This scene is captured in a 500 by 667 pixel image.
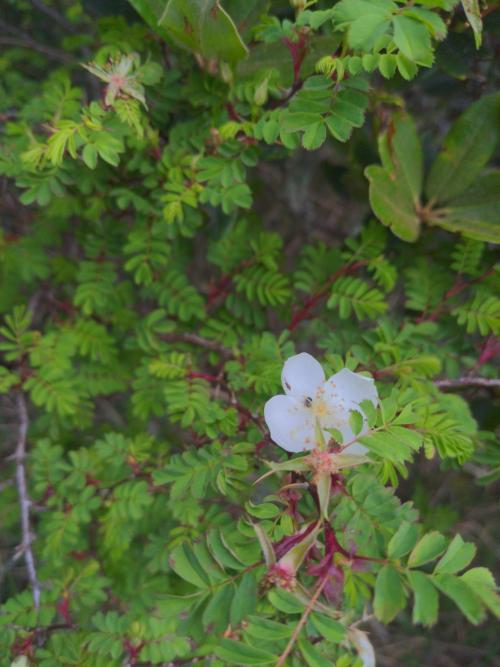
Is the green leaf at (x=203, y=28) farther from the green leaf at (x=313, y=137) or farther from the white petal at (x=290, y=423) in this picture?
the white petal at (x=290, y=423)

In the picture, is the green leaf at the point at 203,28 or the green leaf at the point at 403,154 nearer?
the green leaf at the point at 203,28

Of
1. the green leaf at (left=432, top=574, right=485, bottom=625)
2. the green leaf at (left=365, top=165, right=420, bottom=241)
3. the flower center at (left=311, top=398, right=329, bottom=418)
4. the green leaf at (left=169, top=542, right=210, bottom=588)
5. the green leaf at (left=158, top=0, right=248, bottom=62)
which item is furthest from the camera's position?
the green leaf at (left=365, top=165, right=420, bottom=241)

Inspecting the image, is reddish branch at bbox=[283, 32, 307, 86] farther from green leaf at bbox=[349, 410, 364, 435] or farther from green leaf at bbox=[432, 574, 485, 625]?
green leaf at bbox=[432, 574, 485, 625]

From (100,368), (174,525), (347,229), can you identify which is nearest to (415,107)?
(347,229)

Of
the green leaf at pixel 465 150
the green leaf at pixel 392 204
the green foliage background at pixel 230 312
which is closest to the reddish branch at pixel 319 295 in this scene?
the green foliage background at pixel 230 312

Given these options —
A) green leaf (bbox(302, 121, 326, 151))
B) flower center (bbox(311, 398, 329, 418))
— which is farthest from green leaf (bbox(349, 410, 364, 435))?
green leaf (bbox(302, 121, 326, 151))
